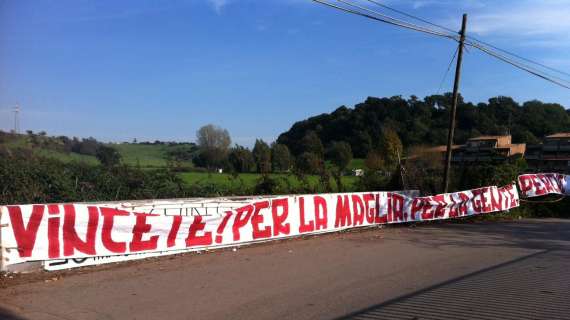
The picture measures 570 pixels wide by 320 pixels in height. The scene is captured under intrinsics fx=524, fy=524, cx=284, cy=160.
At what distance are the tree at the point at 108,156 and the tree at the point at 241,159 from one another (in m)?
5.17

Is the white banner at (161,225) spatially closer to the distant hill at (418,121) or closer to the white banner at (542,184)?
the white banner at (542,184)

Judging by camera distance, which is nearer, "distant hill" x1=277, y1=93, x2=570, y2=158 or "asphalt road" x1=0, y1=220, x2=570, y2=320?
"asphalt road" x1=0, y1=220, x2=570, y2=320

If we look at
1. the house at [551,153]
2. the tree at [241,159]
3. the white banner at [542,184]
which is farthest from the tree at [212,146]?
the house at [551,153]

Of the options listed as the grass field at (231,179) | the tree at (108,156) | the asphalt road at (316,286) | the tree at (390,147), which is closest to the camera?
the asphalt road at (316,286)

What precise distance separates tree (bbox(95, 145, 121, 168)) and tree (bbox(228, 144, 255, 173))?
5167 mm

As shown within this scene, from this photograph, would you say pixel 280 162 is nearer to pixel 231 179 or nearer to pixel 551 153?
pixel 231 179

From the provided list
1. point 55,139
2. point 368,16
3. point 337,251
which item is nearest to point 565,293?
Answer: point 337,251

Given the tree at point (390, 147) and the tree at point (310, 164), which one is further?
the tree at point (390, 147)

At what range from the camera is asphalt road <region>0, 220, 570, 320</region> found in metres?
6.65

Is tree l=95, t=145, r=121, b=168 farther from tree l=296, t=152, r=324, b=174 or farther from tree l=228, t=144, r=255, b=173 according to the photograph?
tree l=296, t=152, r=324, b=174

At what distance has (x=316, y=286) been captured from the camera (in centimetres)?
823

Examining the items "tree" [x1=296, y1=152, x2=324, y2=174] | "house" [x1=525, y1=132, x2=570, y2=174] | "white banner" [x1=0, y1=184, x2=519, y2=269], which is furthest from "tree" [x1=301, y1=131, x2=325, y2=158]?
"house" [x1=525, y1=132, x2=570, y2=174]

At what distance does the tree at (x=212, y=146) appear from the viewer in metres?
23.5

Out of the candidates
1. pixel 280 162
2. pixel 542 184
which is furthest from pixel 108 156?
pixel 542 184
